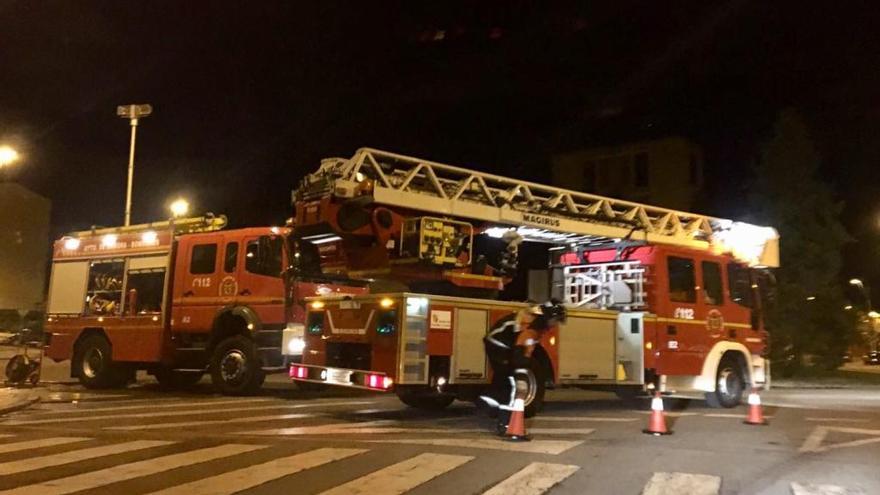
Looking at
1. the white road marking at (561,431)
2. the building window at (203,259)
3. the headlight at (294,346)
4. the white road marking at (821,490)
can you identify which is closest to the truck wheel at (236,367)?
the headlight at (294,346)

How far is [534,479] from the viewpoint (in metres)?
7.30

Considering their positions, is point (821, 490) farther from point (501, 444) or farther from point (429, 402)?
point (429, 402)

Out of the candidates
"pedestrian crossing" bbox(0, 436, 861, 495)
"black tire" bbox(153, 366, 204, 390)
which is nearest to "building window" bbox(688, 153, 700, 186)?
"black tire" bbox(153, 366, 204, 390)

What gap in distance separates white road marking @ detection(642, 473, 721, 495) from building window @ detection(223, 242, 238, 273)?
399 inches

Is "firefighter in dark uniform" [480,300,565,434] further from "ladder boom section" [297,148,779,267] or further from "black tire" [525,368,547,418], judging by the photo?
"ladder boom section" [297,148,779,267]

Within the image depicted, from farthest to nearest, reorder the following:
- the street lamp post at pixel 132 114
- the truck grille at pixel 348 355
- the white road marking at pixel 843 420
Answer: the street lamp post at pixel 132 114, the white road marking at pixel 843 420, the truck grille at pixel 348 355

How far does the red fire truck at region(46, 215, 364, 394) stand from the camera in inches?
589

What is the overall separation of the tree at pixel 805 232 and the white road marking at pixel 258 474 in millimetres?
25466

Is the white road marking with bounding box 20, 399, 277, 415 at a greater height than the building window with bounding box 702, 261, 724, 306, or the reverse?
the building window with bounding box 702, 261, 724, 306

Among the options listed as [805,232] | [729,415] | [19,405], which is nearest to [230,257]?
[19,405]

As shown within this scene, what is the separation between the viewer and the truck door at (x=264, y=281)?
14984mm

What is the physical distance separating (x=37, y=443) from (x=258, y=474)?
346 centimetres

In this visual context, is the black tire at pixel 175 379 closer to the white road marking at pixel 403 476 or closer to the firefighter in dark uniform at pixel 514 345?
the firefighter in dark uniform at pixel 514 345

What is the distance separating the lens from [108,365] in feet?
57.8
